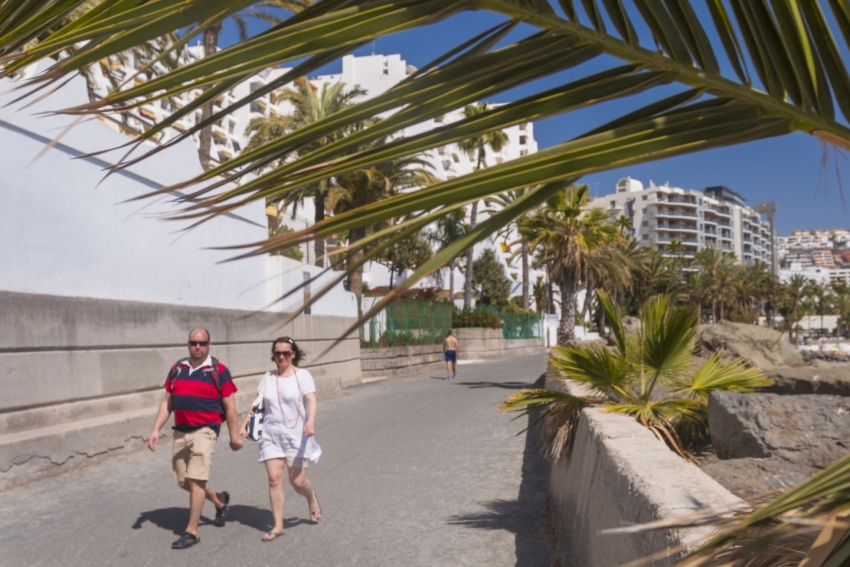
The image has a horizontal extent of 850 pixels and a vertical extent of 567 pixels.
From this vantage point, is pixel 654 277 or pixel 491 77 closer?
pixel 491 77

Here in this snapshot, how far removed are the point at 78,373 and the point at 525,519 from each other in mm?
6540

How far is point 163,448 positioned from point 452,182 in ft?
38.7

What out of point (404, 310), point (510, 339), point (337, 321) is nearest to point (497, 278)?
point (510, 339)

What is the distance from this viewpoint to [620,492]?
4.07m

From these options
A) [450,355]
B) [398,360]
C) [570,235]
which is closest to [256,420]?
[450,355]

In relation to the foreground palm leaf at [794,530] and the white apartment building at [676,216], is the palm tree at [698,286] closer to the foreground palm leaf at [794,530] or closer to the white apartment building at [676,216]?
the white apartment building at [676,216]

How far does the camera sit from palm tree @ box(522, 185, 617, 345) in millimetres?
26781

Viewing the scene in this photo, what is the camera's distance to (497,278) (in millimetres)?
73750

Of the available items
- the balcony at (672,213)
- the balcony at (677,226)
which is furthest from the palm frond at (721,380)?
the balcony at (677,226)

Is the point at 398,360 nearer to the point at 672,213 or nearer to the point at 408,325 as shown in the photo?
the point at 408,325

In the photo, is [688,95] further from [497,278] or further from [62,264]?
[497,278]

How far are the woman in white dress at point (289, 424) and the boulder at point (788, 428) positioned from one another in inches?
142

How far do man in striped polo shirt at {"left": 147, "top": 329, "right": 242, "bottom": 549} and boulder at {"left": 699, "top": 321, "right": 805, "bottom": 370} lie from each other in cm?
1424

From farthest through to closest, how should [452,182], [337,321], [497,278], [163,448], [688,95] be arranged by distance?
[497,278], [337,321], [163,448], [688,95], [452,182]
